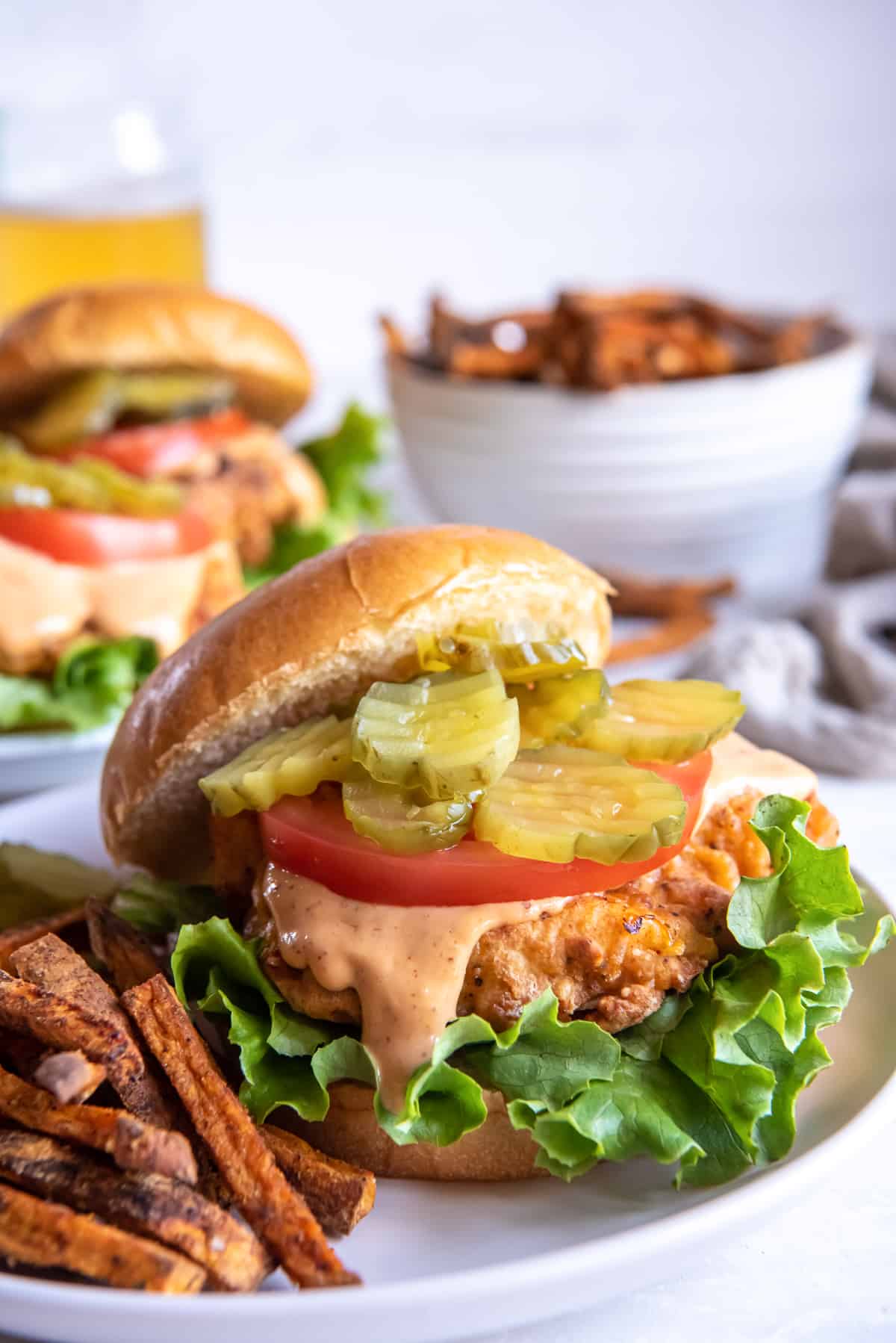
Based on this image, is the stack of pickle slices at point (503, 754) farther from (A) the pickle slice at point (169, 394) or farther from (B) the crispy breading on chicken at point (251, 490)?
(A) the pickle slice at point (169, 394)

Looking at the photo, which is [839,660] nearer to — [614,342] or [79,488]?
[614,342]

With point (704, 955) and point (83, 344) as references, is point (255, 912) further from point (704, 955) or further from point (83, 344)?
point (83, 344)

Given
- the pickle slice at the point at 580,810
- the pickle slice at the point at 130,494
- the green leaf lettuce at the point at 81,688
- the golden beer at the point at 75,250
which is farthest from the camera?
the golden beer at the point at 75,250

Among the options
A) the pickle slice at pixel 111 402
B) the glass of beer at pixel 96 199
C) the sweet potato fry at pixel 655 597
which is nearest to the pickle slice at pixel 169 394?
the pickle slice at pixel 111 402

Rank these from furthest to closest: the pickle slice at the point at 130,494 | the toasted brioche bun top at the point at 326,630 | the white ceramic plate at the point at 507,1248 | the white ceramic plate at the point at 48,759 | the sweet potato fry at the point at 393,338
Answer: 1. the sweet potato fry at the point at 393,338
2. the pickle slice at the point at 130,494
3. the white ceramic plate at the point at 48,759
4. the toasted brioche bun top at the point at 326,630
5. the white ceramic plate at the point at 507,1248

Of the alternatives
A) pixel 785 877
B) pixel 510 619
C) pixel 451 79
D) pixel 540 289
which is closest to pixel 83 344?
pixel 510 619

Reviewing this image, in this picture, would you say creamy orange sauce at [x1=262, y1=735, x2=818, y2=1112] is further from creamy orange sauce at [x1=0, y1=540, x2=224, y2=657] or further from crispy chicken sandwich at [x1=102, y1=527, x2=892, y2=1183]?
creamy orange sauce at [x1=0, y1=540, x2=224, y2=657]

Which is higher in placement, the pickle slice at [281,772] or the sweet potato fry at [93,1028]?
the pickle slice at [281,772]
